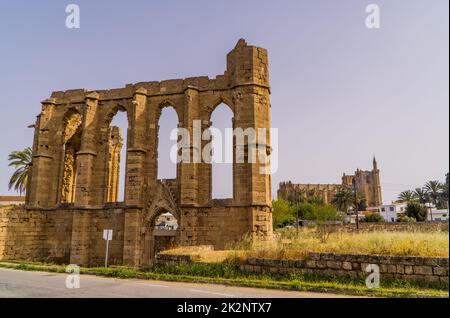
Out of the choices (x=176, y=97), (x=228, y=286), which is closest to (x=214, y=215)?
(x=176, y=97)

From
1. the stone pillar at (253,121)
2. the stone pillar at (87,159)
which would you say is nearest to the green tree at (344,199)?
the stone pillar at (253,121)

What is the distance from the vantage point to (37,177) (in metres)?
20.7

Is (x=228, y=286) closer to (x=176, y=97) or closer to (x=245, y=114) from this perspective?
(x=245, y=114)

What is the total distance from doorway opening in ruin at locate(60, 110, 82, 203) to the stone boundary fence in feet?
53.9

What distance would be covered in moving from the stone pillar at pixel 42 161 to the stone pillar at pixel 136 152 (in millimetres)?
5599

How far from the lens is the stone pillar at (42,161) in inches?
808

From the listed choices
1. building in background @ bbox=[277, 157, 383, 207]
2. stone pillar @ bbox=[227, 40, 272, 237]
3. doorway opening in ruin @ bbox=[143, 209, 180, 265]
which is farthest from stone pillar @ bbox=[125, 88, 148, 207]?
building in background @ bbox=[277, 157, 383, 207]

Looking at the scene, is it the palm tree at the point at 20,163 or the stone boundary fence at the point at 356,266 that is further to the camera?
the palm tree at the point at 20,163

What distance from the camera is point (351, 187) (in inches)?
3506

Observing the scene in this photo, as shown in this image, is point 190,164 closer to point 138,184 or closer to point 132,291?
point 138,184

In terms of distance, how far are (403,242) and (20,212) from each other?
1946cm

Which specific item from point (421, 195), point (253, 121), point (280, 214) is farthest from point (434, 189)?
point (253, 121)

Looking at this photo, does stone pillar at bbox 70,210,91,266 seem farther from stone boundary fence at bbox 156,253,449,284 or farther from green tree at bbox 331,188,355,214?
green tree at bbox 331,188,355,214

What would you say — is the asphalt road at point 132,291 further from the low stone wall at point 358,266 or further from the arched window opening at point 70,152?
the arched window opening at point 70,152
